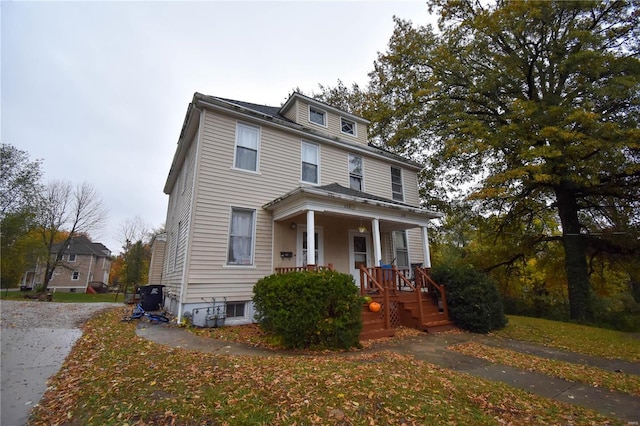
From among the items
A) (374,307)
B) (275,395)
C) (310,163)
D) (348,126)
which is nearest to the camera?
(275,395)

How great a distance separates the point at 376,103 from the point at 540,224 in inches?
413

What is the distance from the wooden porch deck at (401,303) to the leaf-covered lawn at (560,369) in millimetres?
1680

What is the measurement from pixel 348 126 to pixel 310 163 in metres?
3.37

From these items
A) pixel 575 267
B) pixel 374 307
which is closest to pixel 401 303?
pixel 374 307

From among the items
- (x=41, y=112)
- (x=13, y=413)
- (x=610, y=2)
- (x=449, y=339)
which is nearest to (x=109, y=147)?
(x=41, y=112)

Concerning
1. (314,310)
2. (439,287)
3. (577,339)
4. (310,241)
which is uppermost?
(310,241)

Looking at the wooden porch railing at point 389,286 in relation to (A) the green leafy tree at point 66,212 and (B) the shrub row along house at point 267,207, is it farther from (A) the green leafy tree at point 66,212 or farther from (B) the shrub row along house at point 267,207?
(A) the green leafy tree at point 66,212

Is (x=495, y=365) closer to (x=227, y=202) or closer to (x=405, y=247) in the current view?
(x=405, y=247)

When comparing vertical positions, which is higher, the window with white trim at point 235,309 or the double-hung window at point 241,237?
the double-hung window at point 241,237

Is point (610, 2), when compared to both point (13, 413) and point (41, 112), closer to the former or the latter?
point (13, 413)

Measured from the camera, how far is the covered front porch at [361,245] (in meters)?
8.02

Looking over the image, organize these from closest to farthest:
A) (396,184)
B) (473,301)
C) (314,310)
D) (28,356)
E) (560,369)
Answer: (28,356), (560,369), (314,310), (473,301), (396,184)

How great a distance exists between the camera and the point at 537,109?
10.8 meters

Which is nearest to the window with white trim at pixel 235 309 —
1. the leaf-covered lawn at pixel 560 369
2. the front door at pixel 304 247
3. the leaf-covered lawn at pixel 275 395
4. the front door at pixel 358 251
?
the front door at pixel 304 247
